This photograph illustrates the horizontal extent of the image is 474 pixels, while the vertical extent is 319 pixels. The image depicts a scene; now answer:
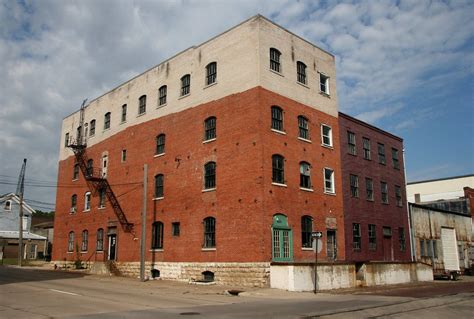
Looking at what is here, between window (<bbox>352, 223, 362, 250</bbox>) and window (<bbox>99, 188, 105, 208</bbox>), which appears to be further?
window (<bbox>99, 188, 105, 208</bbox>)

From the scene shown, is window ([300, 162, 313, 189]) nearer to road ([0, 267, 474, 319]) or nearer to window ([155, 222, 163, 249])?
road ([0, 267, 474, 319])

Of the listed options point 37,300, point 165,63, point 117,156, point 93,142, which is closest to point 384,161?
point 165,63

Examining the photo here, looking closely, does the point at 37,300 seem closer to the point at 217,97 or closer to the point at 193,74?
the point at 217,97

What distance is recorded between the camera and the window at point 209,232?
2745 centimetres

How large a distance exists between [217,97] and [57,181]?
24009 millimetres

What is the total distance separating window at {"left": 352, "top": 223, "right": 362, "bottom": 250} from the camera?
32562 millimetres

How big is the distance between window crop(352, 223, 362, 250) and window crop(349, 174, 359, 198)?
2.27m

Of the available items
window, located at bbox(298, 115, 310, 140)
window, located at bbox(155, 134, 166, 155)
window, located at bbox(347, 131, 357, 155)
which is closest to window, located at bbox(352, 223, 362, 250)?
window, located at bbox(347, 131, 357, 155)

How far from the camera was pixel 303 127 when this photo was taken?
96.9 feet

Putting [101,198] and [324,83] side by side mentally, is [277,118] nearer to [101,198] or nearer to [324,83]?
[324,83]

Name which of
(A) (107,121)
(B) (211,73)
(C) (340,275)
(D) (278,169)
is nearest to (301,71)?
(B) (211,73)

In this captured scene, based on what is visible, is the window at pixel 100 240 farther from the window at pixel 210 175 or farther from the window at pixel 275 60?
the window at pixel 275 60

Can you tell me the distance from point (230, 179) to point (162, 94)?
10571 mm

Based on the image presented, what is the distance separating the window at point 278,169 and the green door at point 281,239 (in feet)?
6.91
